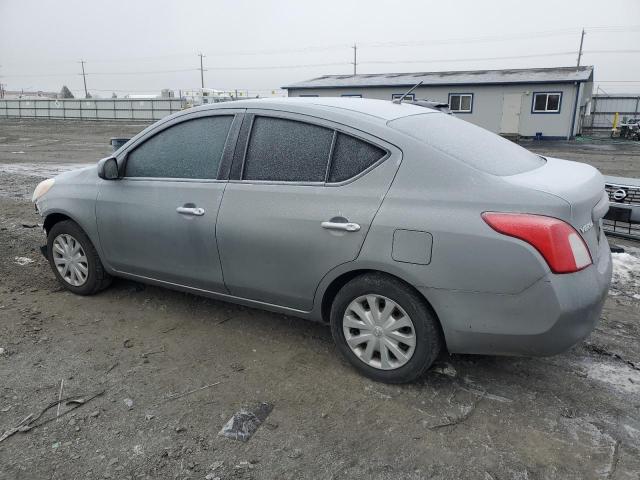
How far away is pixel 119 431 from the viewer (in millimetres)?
2799

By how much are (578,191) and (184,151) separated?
8.66ft

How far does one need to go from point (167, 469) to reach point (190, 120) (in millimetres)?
2422

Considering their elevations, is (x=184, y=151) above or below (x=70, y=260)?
above

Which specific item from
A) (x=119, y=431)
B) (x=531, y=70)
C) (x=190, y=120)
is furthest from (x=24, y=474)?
(x=531, y=70)

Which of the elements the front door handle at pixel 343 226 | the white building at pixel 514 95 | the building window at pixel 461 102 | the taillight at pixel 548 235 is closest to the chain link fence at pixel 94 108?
the white building at pixel 514 95

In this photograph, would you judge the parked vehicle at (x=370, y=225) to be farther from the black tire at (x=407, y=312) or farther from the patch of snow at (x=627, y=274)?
the patch of snow at (x=627, y=274)

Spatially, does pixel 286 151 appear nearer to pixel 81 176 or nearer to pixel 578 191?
pixel 578 191

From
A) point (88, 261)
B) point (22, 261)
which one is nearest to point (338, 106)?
point (88, 261)

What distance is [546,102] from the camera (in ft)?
87.0

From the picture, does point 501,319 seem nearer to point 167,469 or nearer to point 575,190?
point 575,190

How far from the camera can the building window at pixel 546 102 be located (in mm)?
26208

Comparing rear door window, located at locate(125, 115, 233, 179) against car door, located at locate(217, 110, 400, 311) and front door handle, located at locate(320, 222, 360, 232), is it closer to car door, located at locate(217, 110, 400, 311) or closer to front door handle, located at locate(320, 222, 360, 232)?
car door, located at locate(217, 110, 400, 311)

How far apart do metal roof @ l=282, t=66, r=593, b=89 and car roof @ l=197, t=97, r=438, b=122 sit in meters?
25.1

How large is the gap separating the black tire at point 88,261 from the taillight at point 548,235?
3297 millimetres
